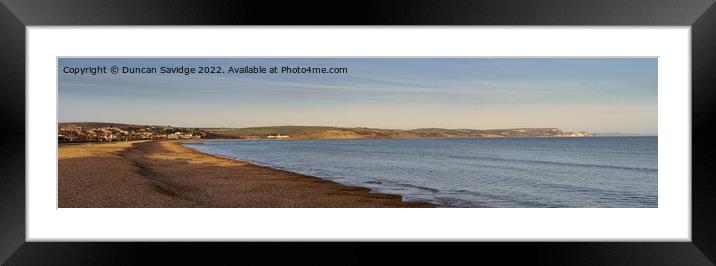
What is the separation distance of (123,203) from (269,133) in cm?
2987

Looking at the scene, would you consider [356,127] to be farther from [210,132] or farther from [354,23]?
[354,23]

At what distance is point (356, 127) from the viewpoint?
36969 mm

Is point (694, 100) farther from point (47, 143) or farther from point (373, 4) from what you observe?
point (47, 143)

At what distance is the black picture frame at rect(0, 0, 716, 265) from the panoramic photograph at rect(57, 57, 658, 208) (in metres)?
3.02

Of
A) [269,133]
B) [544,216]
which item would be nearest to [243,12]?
[544,216]

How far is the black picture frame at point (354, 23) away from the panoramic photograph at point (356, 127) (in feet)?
9.92

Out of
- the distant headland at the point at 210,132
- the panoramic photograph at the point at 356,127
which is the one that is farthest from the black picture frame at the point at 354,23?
the distant headland at the point at 210,132

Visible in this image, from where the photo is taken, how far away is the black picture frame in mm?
3594

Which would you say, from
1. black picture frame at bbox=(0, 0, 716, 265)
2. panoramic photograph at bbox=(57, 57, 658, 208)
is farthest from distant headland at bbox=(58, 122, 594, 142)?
black picture frame at bbox=(0, 0, 716, 265)

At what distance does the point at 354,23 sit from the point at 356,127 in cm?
3334

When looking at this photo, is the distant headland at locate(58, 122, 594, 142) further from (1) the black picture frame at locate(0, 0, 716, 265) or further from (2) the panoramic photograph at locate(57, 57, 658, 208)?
(1) the black picture frame at locate(0, 0, 716, 265)

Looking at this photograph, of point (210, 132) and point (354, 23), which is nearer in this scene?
point (354, 23)

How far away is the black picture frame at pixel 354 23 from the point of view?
11.8ft

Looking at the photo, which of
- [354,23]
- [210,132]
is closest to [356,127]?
[210,132]
